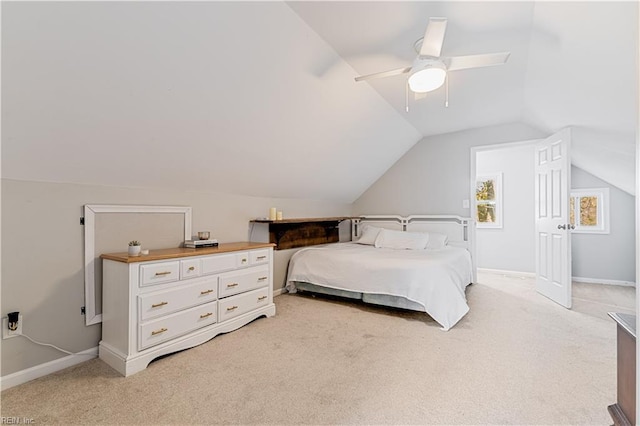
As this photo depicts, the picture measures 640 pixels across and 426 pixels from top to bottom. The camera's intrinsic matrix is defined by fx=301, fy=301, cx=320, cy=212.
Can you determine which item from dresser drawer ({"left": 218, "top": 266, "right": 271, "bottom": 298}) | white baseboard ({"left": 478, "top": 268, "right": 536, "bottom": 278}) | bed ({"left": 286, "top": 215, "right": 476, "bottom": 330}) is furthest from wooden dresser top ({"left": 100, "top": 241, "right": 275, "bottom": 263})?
white baseboard ({"left": 478, "top": 268, "right": 536, "bottom": 278})

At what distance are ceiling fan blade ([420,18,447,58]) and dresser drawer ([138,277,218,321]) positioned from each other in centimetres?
243

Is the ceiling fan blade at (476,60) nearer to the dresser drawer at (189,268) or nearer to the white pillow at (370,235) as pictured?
the dresser drawer at (189,268)

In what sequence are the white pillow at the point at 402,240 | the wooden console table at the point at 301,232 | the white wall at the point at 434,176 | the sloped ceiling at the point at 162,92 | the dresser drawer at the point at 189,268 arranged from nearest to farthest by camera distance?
1. the sloped ceiling at the point at 162,92
2. the dresser drawer at the point at 189,268
3. the wooden console table at the point at 301,232
4. the white pillow at the point at 402,240
5. the white wall at the point at 434,176

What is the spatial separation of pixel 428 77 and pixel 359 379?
7.02 ft

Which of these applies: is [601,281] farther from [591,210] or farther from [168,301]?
[168,301]

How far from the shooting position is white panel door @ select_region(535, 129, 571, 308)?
3.41 metres

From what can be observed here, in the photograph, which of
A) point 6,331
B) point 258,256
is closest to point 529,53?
point 258,256

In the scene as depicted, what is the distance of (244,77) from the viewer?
2.30m

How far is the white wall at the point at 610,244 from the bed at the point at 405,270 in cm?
186

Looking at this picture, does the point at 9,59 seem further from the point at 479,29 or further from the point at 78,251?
the point at 479,29

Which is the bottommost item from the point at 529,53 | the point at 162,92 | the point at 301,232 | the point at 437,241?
the point at 437,241

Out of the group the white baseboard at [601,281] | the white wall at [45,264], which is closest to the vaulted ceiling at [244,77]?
the white wall at [45,264]

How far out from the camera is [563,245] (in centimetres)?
346

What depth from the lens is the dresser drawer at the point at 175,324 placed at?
2.15m
